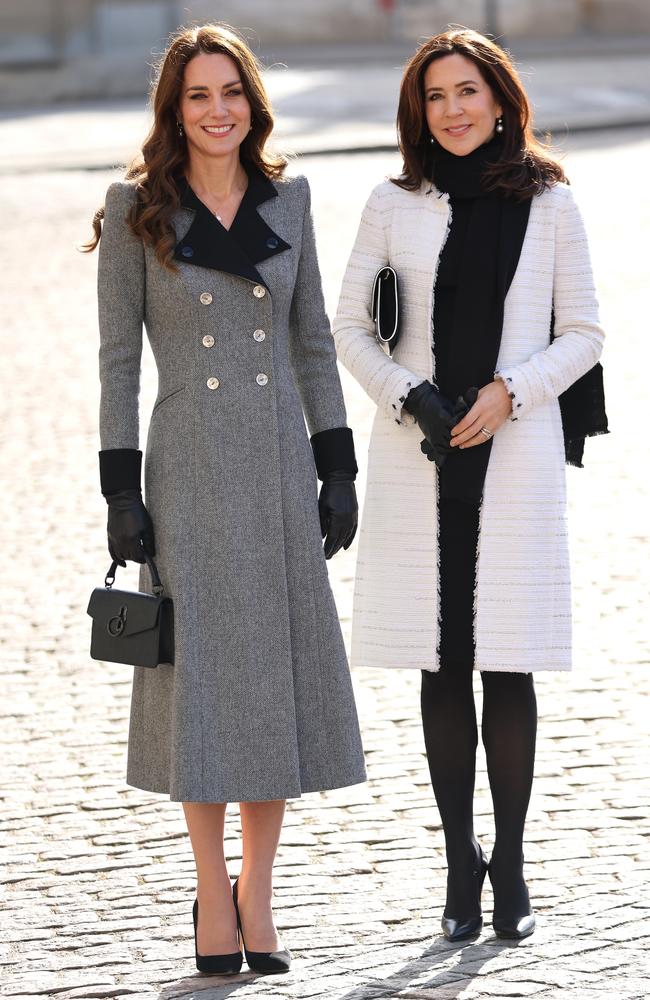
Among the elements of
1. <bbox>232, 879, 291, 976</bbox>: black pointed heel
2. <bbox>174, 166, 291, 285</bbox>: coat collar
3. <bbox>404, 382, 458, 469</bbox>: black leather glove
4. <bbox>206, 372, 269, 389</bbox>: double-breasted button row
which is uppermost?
<bbox>174, 166, 291, 285</bbox>: coat collar

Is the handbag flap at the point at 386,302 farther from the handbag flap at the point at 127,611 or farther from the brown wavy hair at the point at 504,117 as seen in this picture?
the handbag flap at the point at 127,611

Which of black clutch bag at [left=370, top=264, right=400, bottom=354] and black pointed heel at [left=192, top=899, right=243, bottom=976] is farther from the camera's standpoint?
black clutch bag at [left=370, top=264, right=400, bottom=354]

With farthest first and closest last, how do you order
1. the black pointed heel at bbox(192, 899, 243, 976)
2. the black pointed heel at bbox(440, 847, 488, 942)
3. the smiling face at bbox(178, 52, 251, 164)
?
1. the black pointed heel at bbox(440, 847, 488, 942)
2. the black pointed heel at bbox(192, 899, 243, 976)
3. the smiling face at bbox(178, 52, 251, 164)

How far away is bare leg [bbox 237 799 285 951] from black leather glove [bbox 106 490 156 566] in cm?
64

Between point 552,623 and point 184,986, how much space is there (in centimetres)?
118

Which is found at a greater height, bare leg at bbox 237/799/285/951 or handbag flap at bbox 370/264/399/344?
handbag flap at bbox 370/264/399/344

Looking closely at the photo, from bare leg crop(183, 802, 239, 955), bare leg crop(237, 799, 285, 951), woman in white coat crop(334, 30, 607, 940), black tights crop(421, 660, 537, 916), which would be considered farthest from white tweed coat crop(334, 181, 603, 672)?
bare leg crop(183, 802, 239, 955)

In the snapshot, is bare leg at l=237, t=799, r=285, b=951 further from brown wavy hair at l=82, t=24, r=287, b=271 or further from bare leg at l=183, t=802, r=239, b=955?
brown wavy hair at l=82, t=24, r=287, b=271

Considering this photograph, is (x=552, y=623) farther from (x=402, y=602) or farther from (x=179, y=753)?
(x=179, y=753)

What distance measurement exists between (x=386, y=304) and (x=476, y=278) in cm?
22

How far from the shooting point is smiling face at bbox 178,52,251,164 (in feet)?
13.1

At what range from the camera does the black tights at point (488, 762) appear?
4266 mm

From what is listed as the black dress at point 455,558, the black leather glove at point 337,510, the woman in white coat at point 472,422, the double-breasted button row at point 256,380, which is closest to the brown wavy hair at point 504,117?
the woman in white coat at point 472,422

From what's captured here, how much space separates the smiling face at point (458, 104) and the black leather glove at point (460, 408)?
22.3 inches
